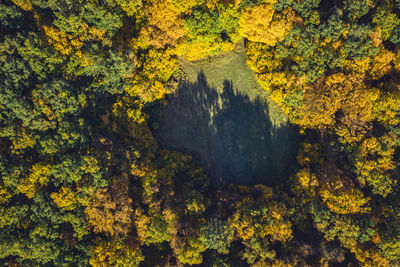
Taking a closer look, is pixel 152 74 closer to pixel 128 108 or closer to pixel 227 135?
pixel 128 108

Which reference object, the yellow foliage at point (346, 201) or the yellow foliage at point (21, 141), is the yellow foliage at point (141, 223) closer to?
the yellow foliage at point (21, 141)

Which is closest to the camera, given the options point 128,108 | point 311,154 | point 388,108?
point 388,108

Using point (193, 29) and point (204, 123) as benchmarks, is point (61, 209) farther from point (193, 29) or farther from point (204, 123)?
point (193, 29)

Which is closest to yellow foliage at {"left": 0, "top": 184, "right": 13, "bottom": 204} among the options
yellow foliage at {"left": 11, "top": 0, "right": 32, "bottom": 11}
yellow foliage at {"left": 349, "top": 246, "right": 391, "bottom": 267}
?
yellow foliage at {"left": 11, "top": 0, "right": 32, "bottom": 11}

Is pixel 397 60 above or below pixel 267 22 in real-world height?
below

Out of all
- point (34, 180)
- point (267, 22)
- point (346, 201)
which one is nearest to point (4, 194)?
point (34, 180)

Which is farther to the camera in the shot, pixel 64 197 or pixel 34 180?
pixel 64 197
